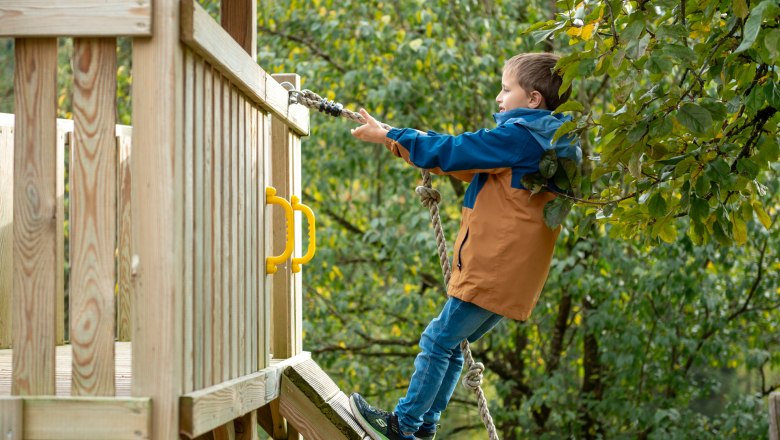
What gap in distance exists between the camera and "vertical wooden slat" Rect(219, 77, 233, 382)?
2.69m

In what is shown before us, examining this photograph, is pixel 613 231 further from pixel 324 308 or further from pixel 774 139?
pixel 324 308

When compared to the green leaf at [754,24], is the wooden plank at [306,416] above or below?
below

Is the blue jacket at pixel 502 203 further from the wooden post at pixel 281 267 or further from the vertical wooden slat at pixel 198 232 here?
the vertical wooden slat at pixel 198 232

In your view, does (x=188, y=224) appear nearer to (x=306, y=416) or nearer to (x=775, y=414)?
(x=306, y=416)

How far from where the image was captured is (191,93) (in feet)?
7.76

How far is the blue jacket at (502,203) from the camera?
126 inches

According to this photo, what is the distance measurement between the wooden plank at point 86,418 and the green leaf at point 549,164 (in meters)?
1.51

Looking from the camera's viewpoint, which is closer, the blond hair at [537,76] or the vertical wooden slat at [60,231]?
the vertical wooden slat at [60,231]

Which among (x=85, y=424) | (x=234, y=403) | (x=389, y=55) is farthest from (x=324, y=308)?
(x=85, y=424)

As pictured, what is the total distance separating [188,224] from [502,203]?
1.28m

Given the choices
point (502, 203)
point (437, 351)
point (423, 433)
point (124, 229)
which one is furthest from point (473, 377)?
point (124, 229)

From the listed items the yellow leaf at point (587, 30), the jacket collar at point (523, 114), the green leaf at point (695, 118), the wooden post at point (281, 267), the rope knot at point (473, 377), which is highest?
the yellow leaf at point (587, 30)

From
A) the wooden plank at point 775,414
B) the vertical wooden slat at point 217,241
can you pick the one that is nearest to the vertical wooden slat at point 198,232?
the vertical wooden slat at point 217,241

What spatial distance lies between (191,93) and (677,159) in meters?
1.36
